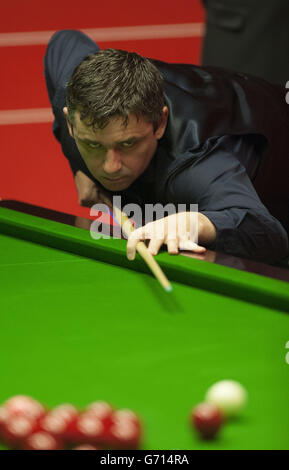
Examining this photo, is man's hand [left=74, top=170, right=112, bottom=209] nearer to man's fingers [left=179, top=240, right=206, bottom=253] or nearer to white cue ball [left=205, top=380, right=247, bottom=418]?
man's fingers [left=179, top=240, right=206, bottom=253]

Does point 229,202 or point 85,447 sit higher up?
point 229,202

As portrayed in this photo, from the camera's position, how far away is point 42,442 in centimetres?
109

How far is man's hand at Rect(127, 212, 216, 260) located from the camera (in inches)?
72.9

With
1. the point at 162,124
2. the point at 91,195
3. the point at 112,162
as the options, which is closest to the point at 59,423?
the point at 112,162

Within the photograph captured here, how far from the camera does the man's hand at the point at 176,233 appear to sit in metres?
1.85

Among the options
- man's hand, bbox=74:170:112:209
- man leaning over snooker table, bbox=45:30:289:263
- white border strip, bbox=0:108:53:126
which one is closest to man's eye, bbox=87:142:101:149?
man leaning over snooker table, bbox=45:30:289:263

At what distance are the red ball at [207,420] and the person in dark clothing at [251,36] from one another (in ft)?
9.62

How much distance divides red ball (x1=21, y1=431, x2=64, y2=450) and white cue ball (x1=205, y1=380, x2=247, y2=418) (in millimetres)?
249

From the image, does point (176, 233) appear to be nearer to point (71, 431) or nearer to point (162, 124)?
point (162, 124)

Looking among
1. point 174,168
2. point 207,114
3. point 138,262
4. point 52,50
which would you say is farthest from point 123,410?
point 52,50

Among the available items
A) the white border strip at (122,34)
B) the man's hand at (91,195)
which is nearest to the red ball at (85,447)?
the man's hand at (91,195)

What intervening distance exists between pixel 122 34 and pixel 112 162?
128 inches

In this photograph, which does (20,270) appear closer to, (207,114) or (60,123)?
(207,114)

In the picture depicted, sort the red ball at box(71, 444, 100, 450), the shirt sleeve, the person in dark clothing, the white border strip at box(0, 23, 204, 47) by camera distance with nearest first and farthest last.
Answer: the red ball at box(71, 444, 100, 450), the shirt sleeve, the person in dark clothing, the white border strip at box(0, 23, 204, 47)
